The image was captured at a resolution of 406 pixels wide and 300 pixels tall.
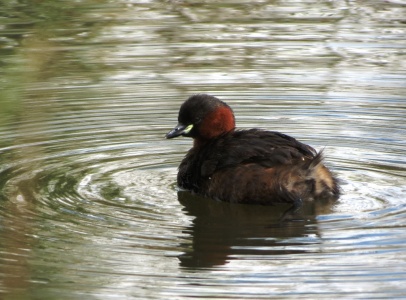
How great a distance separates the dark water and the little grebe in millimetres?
121

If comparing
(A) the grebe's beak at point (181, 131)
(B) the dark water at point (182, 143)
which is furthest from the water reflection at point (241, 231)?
(A) the grebe's beak at point (181, 131)

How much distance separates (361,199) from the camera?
7.19 metres

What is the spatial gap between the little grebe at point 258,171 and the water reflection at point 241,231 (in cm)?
9

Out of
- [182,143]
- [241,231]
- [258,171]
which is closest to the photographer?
[241,231]

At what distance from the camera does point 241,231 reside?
6617mm

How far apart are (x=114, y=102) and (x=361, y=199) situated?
3.66 m

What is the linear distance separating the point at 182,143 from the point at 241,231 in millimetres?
2643

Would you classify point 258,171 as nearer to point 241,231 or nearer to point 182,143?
point 241,231

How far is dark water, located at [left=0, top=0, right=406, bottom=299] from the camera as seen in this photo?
5559 millimetres

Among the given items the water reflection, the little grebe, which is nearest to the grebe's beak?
the little grebe

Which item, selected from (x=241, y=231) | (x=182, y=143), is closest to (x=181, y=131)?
(x=182, y=143)

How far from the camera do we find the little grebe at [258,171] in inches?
281

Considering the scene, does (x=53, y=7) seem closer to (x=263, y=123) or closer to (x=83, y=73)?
(x=83, y=73)

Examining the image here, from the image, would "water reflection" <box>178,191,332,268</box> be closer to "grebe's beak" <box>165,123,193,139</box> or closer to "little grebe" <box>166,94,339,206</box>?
"little grebe" <box>166,94,339,206</box>
